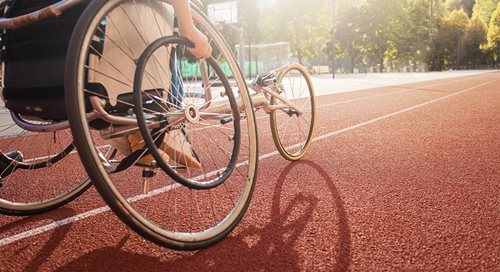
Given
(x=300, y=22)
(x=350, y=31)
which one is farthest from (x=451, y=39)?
(x=300, y=22)

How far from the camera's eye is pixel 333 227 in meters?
2.23

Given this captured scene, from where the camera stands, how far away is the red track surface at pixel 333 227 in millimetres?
1854

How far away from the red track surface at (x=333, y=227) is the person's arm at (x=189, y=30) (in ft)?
3.42

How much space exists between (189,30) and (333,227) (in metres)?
1.37

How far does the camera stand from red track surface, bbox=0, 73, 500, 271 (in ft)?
6.08

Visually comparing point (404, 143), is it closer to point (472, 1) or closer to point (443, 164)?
point (443, 164)

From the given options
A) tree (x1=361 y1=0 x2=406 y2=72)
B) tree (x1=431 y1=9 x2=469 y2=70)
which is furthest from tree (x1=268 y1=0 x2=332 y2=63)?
tree (x1=431 y1=9 x2=469 y2=70)

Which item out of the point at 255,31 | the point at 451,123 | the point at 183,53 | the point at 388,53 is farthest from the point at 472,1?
the point at 183,53

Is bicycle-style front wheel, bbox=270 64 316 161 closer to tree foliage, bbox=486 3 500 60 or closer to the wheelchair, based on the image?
the wheelchair

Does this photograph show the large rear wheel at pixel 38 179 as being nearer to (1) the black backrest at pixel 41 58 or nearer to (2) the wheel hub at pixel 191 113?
(1) the black backrest at pixel 41 58

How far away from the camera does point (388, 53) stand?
54.8 m

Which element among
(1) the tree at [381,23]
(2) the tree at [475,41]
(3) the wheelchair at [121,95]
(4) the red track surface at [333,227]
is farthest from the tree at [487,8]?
(3) the wheelchair at [121,95]

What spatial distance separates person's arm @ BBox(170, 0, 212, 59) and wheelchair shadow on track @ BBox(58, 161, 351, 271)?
1.04 meters

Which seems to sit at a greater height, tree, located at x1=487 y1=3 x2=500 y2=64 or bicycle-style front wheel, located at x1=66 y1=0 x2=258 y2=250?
tree, located at x1=487 y1=3 x2=500 y2=64
